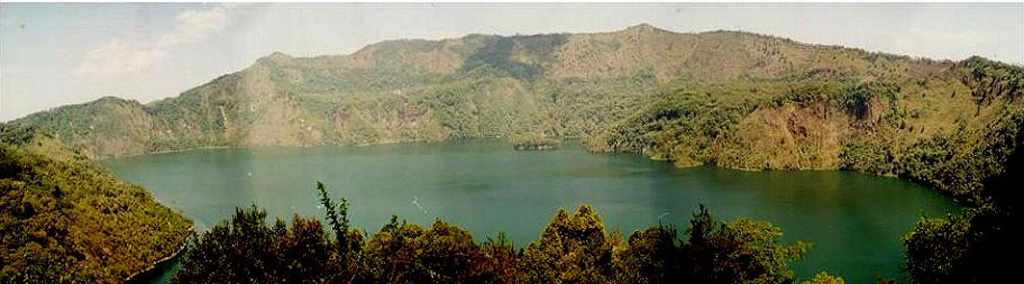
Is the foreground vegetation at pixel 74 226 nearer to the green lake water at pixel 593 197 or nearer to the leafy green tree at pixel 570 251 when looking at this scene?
the green lake water at pixel 593 197

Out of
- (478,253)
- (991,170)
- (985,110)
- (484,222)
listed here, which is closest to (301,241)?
(478,253)

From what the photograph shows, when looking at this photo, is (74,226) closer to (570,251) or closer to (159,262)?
(159,262)

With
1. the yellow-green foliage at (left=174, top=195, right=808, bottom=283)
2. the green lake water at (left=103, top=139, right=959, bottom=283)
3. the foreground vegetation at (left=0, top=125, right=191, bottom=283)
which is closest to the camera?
the yellow-green foliage at (left=174, top=195, right=808, bottom=283)

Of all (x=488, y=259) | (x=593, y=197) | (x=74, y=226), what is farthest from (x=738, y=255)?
(x=593, y=197)

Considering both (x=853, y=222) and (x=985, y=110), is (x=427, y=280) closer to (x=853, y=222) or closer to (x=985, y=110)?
(x=853, y=222)

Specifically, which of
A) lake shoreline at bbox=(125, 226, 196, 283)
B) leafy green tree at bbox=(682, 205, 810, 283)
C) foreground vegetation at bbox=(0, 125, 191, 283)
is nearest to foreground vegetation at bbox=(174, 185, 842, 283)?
leafy green tree at bbox=(682, 205, 810, 283)

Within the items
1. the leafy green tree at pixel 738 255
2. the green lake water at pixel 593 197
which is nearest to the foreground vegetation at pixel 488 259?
the leafy green tree at pixel 738 255

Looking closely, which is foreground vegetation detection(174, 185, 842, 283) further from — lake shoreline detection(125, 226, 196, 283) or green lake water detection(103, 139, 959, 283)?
lake shoreline detection(125, 226, 196, 283)
